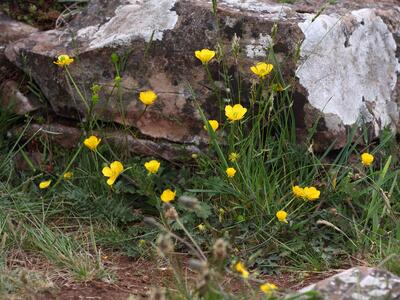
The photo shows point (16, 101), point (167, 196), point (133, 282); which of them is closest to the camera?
point (133, 282)

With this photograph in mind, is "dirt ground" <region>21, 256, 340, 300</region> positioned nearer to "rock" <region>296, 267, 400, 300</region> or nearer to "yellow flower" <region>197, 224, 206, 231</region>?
"yellow flower" <region>197, 224, 206, 231</region>

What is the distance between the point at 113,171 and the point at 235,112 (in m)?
0.56

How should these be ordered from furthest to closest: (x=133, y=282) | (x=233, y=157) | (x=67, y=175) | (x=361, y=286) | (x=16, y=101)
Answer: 1. (x=16, y=101)
2. (x=67, y=175)
3. (x=233, y=157)
4. (x=133, y=282)
5. (x=361, y=286)

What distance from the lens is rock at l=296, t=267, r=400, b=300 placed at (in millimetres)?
2277

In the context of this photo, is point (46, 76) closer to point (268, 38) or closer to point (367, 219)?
point (268, 38)

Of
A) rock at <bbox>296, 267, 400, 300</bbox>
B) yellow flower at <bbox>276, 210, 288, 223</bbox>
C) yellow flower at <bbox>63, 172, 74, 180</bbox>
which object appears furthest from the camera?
yellow flower at <bbox>63, 172, 74, 180</bbox>

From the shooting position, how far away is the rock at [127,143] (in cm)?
347

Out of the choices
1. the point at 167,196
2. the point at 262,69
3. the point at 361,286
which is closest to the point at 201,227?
the point at 167,196

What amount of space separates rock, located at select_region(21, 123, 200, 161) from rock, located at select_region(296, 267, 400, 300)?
1237 mm

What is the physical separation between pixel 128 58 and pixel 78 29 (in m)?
0.45

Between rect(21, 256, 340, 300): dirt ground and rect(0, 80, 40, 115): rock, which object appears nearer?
rect(21, 256, 340, 300): dirt ground

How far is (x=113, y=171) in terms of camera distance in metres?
3.18

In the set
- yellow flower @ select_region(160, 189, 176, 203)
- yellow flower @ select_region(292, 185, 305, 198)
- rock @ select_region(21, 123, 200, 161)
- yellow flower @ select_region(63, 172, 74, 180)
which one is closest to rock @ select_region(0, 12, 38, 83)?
rock @ select_region(21, 123, 200, 161)

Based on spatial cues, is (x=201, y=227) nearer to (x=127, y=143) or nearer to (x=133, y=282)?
(x=133, y=282)
